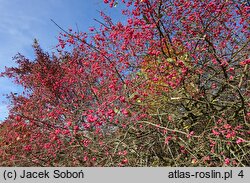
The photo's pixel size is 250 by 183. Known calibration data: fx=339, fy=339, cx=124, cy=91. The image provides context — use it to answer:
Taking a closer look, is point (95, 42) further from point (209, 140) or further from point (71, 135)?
point (209, 140)

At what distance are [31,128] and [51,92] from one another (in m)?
5.07

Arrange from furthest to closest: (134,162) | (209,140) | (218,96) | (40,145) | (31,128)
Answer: (31,128) < (40,145) < (218,96) < (134,162) < (209,140)

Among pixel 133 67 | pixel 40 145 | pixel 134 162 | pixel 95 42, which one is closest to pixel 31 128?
pixel 40 145

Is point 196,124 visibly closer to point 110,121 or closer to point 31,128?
point 110,121

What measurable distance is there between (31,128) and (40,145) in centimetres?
146

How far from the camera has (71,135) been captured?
5.66 metres

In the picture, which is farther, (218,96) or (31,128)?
(31,128)

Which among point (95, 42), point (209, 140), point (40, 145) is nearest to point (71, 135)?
point (40, 145)

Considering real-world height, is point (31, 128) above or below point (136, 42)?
below

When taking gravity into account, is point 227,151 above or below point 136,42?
below

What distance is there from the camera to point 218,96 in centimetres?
551
